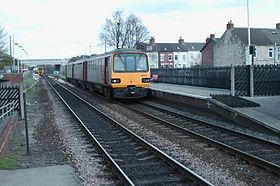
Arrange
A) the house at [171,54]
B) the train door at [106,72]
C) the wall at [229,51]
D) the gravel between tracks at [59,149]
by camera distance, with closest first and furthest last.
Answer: the gravel between tracks at [59,149] < the train door at [106,72] < the wall at [229,51] < the house at [171,54]

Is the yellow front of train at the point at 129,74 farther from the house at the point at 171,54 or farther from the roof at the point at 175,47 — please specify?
the roof at the point at 175,47

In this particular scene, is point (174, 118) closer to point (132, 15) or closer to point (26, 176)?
point (26, 176)

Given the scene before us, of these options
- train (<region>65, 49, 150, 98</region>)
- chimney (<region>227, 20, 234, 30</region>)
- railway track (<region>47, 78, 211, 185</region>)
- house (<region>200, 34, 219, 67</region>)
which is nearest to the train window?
train (<region>65, 49, 150, 98</region>)

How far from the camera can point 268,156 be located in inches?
381

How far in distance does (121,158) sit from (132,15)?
7509 cm

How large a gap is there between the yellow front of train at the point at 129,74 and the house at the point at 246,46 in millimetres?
36117

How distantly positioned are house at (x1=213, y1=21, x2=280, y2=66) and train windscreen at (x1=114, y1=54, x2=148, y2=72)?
1417 inches

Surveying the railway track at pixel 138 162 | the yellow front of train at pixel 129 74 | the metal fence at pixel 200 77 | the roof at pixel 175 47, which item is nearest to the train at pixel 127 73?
the yellow front of train at pixel 129 74

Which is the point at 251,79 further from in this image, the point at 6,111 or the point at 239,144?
the point at 6,111

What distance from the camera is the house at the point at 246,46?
197 ft

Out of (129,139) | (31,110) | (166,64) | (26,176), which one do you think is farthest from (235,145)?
(166,64)

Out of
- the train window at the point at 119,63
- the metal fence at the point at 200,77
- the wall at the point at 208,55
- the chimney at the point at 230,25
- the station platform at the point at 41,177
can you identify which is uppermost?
the chimney at the point at 230,25

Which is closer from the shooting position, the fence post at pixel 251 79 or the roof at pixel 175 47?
the fence post at pixel 251 79

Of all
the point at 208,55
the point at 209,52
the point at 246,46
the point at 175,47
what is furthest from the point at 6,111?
the point at 175,47
